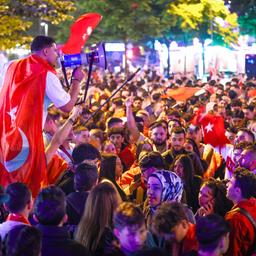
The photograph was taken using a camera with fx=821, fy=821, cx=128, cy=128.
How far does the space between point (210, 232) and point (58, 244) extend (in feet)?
3.62

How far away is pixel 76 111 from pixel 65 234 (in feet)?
8.76

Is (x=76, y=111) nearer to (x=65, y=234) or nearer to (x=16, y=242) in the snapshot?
(x=65, y=234)

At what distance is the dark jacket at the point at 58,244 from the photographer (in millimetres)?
5910

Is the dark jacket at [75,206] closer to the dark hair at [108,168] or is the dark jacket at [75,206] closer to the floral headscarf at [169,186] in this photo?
the floral headscarf at [169,186]

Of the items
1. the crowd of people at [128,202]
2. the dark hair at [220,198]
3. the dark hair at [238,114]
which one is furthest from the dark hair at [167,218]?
the dark hair at [238,114]

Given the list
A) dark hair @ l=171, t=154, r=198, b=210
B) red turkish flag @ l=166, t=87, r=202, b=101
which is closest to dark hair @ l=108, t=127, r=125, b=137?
dark hair @ l=171, t=154, r=198, b=210

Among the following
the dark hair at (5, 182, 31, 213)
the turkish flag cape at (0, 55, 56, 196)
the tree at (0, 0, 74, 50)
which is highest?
the tree at (0, 0, 74, 50)

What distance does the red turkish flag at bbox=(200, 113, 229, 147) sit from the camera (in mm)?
13773

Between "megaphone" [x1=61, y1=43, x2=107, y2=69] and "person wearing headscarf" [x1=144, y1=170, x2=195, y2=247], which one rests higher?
"megaphone" [x1=61, y1=43, x2=107, y2=69]

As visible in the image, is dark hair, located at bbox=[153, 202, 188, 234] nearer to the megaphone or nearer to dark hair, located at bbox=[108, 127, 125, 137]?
the megaphone

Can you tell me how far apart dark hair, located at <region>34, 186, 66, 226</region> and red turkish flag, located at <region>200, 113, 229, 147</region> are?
776cm

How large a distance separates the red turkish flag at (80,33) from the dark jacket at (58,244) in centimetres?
544

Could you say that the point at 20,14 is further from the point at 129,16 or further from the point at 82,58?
the point at 82,58

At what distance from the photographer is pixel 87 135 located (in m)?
11.5
